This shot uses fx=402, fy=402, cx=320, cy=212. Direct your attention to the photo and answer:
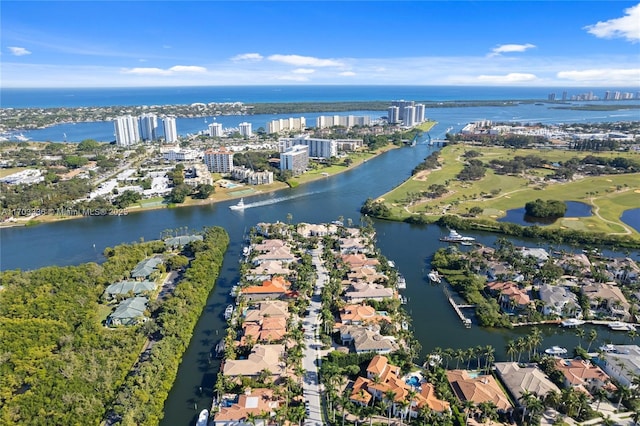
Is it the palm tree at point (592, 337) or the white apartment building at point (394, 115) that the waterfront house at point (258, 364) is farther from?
the white apartment building at point (394, 115)

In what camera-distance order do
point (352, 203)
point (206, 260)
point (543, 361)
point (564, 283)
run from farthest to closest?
point (352, 203) → point (206, 260) → point (564, 283) → point (543, 361)

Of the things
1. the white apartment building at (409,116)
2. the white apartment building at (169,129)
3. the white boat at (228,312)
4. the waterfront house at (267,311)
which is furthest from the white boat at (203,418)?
the white apartment building at (409,116)

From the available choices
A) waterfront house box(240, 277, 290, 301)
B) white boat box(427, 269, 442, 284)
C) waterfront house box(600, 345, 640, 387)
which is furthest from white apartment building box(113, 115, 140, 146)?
waterfront house box(600, 345, 640, 387)

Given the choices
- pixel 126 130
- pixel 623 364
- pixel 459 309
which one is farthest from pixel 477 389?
pixel 126 130

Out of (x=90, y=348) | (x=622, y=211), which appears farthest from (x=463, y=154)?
(x=90, y=348)

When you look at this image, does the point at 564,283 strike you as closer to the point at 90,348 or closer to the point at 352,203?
the point at 352,203

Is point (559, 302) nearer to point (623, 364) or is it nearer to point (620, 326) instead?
point (620, 326)
